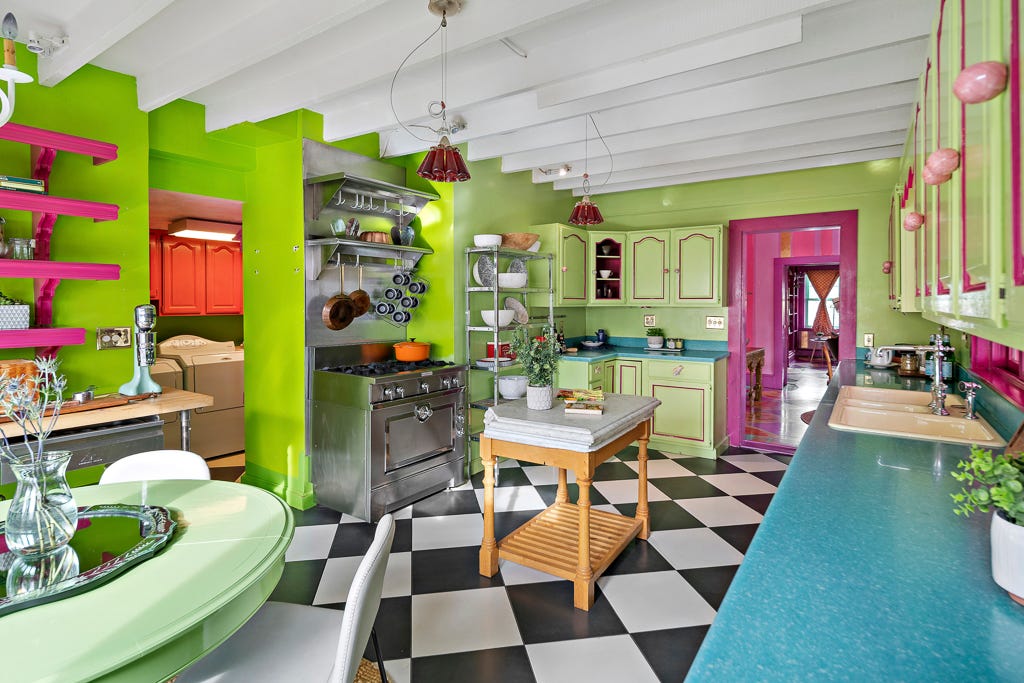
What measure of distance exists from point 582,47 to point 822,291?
12.7 m

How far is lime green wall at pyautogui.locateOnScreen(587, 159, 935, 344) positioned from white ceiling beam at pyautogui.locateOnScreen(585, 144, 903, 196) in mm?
156

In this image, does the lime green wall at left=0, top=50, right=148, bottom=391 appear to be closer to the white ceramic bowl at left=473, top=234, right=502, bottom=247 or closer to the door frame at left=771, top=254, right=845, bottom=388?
the white ceramic bowl at left=473, top=234, right=502, bottom=247

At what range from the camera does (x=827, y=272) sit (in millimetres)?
12867

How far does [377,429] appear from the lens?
11.4 ft

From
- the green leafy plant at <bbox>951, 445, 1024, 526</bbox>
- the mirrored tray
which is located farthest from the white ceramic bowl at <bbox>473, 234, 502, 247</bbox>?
the green leafy plant at <bbox>951, 445, 1024, 526</bbox>

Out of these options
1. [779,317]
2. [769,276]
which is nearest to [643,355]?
[779,317]

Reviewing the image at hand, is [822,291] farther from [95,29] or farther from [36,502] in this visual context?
[36,502]

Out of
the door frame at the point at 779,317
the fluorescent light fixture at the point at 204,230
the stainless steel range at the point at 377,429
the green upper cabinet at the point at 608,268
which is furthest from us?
the door frame at the point at 779,317

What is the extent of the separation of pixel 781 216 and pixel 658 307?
56.6 inches

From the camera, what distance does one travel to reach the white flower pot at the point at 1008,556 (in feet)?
2.88

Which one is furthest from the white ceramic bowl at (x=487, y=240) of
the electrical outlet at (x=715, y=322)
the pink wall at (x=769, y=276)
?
the pink wall at (x=769, y=276)

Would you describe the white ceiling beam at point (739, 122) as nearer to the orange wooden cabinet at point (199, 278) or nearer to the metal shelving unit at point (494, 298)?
the metal shelving unit at point (494, 298)

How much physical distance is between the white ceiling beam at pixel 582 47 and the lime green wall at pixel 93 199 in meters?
1.34

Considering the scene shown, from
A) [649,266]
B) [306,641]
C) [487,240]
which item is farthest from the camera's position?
[649,266]
